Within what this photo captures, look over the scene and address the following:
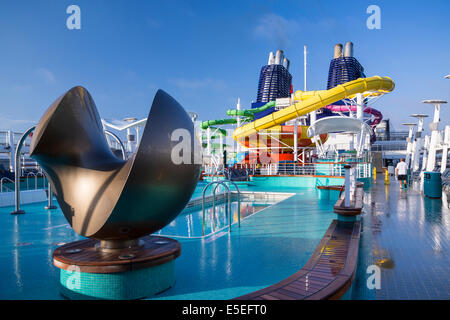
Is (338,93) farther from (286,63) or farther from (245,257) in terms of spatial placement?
(286,63)

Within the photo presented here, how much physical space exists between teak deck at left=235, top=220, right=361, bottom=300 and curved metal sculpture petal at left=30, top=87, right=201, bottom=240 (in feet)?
3.97

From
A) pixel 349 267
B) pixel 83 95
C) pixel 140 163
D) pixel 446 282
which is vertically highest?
pixel 83 95

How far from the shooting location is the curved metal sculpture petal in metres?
3.00

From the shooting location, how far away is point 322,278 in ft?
9.67

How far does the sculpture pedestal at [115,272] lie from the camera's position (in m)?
3.04

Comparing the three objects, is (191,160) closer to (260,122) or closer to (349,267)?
(349,267)

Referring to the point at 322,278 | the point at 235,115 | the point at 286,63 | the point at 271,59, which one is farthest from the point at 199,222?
the point at 286,63

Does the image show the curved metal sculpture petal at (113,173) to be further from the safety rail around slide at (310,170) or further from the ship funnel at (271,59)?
the ship funnel at (271,59)

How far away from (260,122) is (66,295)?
71.3 feet

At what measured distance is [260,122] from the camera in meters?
24.2

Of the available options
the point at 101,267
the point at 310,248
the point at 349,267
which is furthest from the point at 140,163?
the point at 310,248

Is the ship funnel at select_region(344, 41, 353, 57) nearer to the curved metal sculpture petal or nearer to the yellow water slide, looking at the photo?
the yellow water slide
